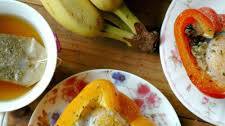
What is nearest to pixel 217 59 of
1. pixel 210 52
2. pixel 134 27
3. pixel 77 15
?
pixel 210 52

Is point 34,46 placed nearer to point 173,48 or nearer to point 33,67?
point 33,67

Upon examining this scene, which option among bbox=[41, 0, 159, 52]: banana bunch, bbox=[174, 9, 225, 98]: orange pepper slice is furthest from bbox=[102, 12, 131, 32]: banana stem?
bbox=[174, 9, 225, 98]: orange pepper slice

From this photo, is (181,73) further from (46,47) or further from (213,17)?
(46,47)

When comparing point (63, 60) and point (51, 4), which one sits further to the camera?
point (63, 60)

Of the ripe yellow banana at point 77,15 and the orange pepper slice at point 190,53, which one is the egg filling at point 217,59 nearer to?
the orange pepper slice at point 190,53

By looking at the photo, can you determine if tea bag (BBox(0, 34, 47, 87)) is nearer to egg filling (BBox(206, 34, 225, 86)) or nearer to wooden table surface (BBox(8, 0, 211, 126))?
wooden table surface (BBox(8, 0, 211, 126))

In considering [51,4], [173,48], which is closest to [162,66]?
[173,48]

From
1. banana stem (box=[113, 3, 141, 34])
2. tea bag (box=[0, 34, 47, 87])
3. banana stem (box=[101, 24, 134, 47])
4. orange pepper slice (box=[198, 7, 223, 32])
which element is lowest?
tea bag (box=[0, 34, 47, 87])
